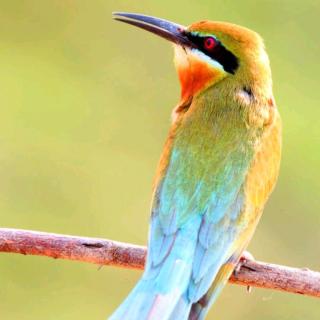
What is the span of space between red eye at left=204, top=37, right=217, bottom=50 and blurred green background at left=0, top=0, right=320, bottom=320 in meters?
1.82

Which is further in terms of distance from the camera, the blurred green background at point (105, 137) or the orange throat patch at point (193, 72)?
the blurred green background at point (105, 137)

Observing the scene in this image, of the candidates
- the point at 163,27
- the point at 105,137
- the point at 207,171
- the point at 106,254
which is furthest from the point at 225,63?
the point at 105,137

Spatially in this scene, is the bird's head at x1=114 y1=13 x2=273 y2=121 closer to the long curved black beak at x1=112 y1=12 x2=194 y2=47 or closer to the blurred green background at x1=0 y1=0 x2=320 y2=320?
the long curved black beak at x1=112 y1=12 x2=194 y2=47

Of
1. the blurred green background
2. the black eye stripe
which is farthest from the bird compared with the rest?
the blurred green background

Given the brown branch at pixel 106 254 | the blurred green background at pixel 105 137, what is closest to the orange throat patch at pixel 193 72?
the brown branch at pixel 106 254

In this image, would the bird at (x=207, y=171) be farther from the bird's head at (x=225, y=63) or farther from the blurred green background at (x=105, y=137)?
the blurred green background at (x=105, y=137)

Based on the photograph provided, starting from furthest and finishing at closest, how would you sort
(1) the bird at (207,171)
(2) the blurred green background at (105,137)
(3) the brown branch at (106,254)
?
(2) the blurred green background at (105,137)
(3) the brown branch at (106,254)
(1) the bird at (207,171)

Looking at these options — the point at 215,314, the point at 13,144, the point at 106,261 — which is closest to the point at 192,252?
the point at 106,261

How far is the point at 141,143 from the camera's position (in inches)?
204

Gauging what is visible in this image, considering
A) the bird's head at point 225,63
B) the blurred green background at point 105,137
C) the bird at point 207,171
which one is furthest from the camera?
the blurred green background at point 105,137

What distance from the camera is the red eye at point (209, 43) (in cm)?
291

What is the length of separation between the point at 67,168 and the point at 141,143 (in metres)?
0.35

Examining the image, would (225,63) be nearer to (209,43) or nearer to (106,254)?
(209,43)

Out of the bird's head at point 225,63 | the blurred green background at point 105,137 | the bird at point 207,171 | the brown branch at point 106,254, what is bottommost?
the blurred green background at point 105,137
